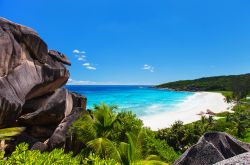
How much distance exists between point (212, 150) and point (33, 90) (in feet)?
52.6

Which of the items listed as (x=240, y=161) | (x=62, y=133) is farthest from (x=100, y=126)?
(x=240, y=161)

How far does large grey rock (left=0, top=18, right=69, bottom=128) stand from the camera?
1866cm

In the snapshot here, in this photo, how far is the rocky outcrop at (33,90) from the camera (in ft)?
62.3

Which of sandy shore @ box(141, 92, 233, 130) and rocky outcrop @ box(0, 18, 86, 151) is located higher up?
rocky outcrop @ box(0, 18, 86, 151)

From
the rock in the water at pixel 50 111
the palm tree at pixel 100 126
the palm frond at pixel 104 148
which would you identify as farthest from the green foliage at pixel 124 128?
the rock in the water at pixel 50 111

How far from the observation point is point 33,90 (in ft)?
73.0

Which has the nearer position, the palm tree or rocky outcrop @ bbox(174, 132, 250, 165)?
rocky outcrop @ bbox(174, 132, 250, 165)

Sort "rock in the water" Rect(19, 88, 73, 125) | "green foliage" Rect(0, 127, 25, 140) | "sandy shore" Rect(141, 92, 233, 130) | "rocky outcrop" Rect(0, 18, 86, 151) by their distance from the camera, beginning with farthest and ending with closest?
"sandy shore" Rect(141, 92, 233, 130) < "rock in the water" Rect(19, 88, 73, 125) < "green foliage" Rect(0, 127, 25, 140) < "rocky outcrop" Rect(0, 18, 86, 151)

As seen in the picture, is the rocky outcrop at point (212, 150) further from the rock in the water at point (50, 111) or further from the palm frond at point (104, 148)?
the rock in the water at point (50, 111)

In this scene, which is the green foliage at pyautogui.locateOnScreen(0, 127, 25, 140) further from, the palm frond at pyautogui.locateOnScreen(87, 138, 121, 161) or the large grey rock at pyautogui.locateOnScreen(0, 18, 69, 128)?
the palm frond at pyautogui.locateOnScreen(87, 138, 121, 161)

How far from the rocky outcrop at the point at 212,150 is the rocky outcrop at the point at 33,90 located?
1292 centimetres

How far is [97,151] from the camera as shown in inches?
651

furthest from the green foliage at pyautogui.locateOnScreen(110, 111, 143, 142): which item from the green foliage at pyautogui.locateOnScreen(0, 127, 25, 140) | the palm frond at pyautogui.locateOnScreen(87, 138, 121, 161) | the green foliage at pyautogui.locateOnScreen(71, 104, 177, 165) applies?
the green foliage at pyautogui.locateOnScreen(0, 127, 25, 140)

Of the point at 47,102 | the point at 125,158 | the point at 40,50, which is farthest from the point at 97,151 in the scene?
the point at 40,50
